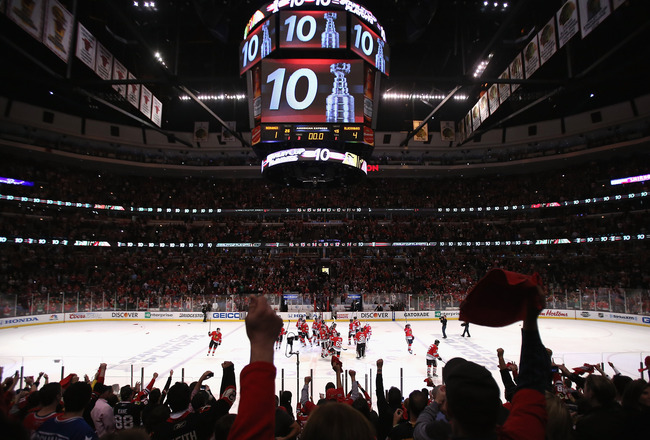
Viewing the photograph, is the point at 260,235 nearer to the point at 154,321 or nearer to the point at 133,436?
the point at 154,321

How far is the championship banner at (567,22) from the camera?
37.3ft

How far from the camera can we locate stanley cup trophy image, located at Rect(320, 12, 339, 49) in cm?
1234

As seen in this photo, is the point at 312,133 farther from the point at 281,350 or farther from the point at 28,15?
the point at 281,350

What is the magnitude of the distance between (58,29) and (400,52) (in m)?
18.0

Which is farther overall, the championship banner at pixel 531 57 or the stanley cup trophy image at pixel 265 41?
A: the championship banner at pixel 531 57

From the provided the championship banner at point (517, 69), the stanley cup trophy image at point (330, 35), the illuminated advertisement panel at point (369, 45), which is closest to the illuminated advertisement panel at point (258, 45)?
the stanley cup trophy image at point (330, 35)

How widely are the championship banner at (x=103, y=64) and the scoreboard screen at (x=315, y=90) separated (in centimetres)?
569

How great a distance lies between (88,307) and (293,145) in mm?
21495

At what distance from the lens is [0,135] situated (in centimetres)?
3045

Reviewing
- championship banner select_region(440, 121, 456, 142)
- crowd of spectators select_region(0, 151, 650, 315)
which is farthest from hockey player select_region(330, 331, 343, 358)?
championship banner select_region(440, 121, 456, 142)

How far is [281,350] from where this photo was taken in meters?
16.7

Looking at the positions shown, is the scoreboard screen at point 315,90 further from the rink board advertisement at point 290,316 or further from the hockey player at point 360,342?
the rink board advertisement at point 290,316

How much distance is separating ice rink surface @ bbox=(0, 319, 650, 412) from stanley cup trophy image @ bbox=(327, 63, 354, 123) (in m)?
7.94

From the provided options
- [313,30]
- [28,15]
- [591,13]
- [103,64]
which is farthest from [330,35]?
[28,15]
